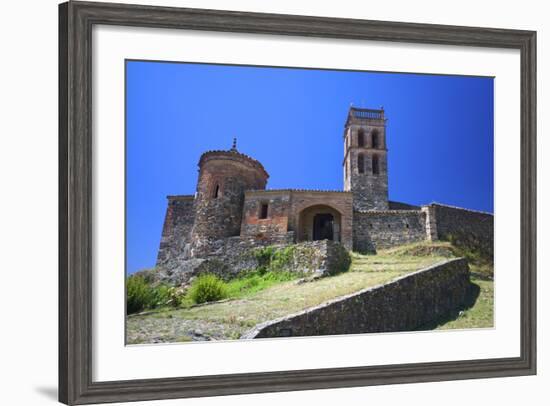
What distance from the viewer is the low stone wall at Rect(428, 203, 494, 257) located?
9.55 metres

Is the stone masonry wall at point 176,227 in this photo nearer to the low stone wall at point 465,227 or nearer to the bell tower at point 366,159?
the bell tower at point 366,159

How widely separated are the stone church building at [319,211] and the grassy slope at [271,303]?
0.23 m

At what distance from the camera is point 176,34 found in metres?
8.26

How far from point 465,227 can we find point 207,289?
332 centimetres

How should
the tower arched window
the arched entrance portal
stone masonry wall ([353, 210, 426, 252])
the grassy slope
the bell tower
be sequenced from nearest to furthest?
the grassy slope, the bell tower, the arched entrance portal, the tower arched window, stone masonry wall ([353, 210, 426, 252])

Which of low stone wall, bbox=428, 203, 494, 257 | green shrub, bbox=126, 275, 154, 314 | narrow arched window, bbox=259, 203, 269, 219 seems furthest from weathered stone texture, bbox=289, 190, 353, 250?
green shrub, bbox=126, 275, 154, 314

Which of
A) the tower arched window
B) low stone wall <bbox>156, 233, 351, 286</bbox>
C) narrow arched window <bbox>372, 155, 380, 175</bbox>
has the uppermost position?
narrow arched window <bbox>372, 155, 380, 175</bbox>

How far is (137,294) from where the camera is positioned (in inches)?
323

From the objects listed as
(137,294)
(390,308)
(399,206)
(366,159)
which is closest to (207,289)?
(137,294)

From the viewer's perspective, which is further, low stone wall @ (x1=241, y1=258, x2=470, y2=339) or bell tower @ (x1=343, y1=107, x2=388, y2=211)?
bell tower @ (x1=343, y1=107, x2=388, y2=211)

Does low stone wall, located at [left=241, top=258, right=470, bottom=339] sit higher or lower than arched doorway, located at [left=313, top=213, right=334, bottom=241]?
lower

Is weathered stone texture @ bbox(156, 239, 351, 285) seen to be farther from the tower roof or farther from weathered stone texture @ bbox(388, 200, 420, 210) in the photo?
the tower roof

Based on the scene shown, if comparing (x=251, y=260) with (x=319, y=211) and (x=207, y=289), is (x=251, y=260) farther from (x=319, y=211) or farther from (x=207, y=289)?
(x=319, y=211)

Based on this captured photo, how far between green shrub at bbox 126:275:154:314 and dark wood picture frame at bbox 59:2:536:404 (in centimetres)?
46
